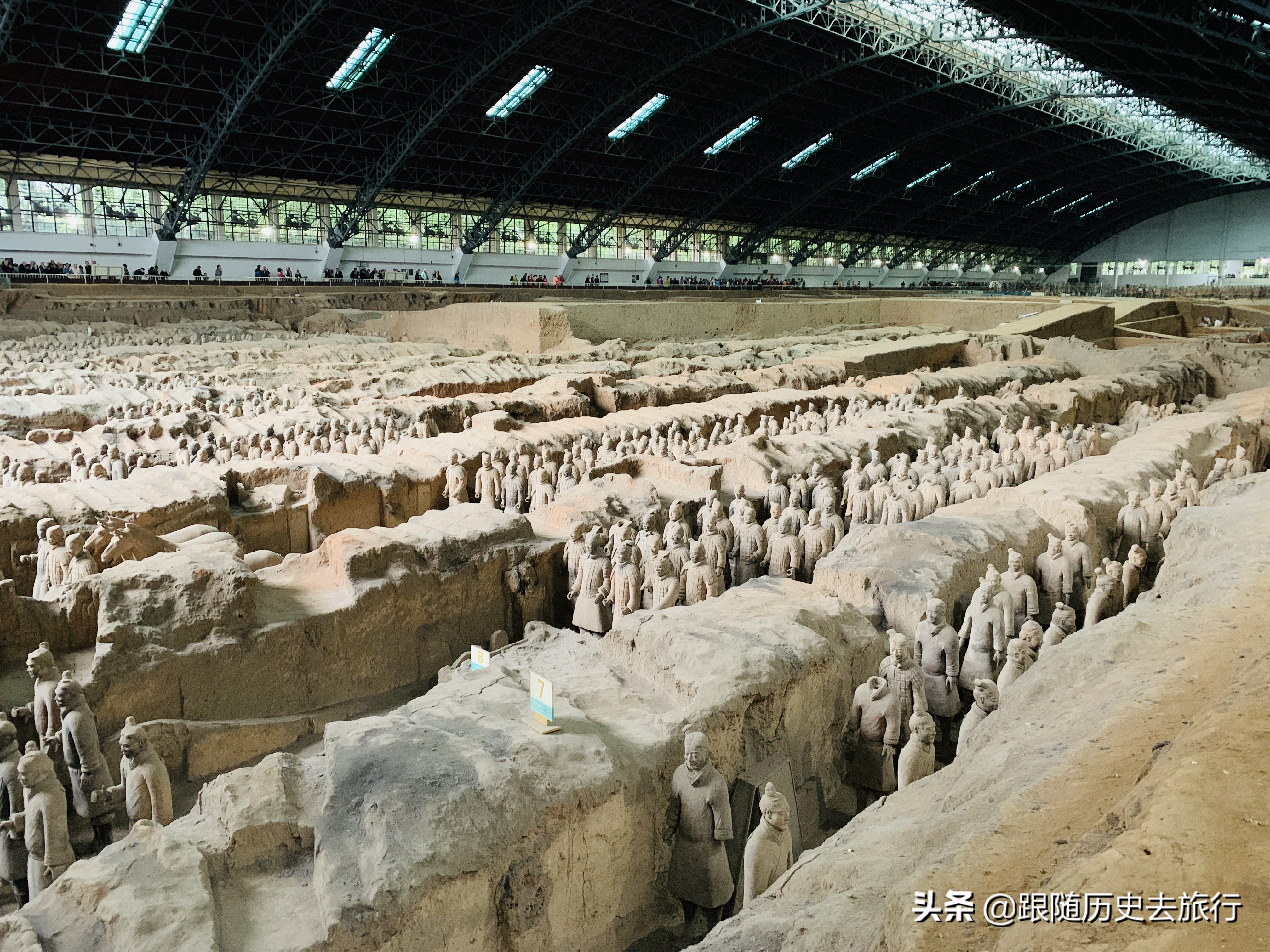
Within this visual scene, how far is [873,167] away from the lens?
104 feet

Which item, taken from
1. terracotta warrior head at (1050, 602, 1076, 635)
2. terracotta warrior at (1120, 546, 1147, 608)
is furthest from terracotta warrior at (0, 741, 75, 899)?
terracotta warrior at (1120, 546, 1147, 608)

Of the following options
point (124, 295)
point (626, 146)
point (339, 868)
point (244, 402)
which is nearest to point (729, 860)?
point (339, 868)

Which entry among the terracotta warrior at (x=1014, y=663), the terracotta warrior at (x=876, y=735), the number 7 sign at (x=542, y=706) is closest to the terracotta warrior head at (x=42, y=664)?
the number 7 sign at (x=542, y=706)

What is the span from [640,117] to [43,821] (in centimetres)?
2467

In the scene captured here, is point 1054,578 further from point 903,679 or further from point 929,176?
point 929,176

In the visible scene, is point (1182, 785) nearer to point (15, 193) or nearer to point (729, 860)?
point (729, 860)

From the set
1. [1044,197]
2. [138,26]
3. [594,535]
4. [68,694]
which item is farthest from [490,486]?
[1044,197]

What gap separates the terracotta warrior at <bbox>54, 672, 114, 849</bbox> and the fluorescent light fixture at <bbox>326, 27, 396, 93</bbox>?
18.3 metres

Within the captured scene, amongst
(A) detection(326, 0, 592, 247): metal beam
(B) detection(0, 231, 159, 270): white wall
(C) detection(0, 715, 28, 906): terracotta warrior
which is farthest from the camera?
(B) detection(0, 231, 159, 270): white wall

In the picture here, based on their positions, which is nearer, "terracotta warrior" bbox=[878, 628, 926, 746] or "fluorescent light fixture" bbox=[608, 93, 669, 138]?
"terracotta warrior" bbox=[878, 628, 926, 746]

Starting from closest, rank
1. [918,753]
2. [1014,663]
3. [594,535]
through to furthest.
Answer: [918,753] < [1014,663] < [594,535]

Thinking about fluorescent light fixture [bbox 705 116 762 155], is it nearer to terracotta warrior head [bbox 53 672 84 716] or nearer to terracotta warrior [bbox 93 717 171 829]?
terracotta warrior head [bbox 53 672 84 716]

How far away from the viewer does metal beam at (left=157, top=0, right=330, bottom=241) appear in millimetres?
17312

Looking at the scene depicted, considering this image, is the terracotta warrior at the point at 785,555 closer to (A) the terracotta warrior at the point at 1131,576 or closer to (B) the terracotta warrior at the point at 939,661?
(B) the terracotta warrior at the point at 939,661
